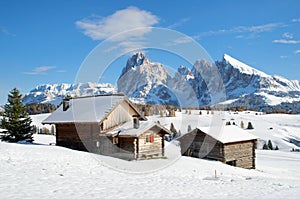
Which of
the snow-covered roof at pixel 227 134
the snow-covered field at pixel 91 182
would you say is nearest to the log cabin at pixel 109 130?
the snow-covered field at pixel 91 182

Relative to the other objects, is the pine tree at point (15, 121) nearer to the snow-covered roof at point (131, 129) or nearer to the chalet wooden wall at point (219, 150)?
the snow-covered roof at point (131, 129)

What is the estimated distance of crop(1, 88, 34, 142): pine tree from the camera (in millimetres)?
30172

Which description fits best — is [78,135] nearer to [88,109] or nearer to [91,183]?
[88,109]

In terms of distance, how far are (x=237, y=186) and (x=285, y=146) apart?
A: 180 ft

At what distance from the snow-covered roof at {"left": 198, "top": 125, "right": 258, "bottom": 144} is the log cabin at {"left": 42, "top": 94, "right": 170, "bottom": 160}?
6.69 metres

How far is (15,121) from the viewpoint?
30.4m

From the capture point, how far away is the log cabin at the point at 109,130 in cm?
2456

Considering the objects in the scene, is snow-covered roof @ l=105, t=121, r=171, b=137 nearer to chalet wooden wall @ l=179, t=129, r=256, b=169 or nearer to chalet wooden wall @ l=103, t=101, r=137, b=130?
chalet wooden wall @ l=103, t=101, r=137, b=130

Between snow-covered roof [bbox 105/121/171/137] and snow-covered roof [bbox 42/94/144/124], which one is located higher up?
snow-covered roof [bbox 42/94/144/124]

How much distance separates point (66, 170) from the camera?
53.0 ft

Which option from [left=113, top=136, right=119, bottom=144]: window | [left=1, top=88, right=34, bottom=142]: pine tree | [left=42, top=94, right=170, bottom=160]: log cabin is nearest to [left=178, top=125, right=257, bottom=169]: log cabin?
[left=42, top=94, right=170, bottom=160]: log cabin

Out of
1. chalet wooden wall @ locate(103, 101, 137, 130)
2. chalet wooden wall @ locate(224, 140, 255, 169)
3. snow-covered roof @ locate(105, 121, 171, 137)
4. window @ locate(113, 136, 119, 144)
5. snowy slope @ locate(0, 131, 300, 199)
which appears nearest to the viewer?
snowy slope @ locate(0, 131, 300, 199)

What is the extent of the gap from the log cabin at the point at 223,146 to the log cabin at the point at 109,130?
671cm

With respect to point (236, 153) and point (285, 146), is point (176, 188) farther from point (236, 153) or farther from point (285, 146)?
point (285, 146)
